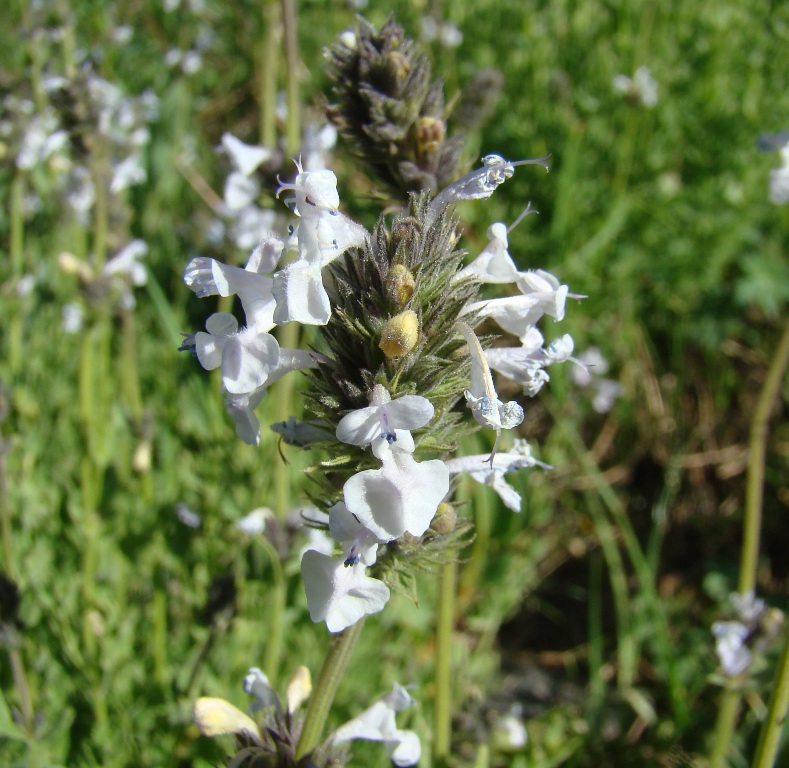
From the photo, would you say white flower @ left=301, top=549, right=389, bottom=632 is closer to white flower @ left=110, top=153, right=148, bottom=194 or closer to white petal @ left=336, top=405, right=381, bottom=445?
white petal @ left=336, top=405, right=381, bottom=445

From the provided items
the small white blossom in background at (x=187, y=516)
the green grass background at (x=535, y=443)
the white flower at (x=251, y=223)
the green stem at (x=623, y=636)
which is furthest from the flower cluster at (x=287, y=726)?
the white flower at (x=251, y=223)

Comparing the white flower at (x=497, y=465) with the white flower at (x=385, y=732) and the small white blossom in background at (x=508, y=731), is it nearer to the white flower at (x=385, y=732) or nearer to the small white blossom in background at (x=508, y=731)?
the white flower at (x=385, y=732)

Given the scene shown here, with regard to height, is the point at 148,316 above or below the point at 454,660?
above

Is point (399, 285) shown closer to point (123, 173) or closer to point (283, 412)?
point (283, 412)

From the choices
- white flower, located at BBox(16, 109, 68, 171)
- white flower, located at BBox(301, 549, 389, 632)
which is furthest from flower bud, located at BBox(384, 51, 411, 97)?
white flower, located at BBox(16, 109, 68, 171)

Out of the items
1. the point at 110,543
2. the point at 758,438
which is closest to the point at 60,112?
the point at 110,543

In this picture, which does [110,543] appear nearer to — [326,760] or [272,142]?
[272,142]
